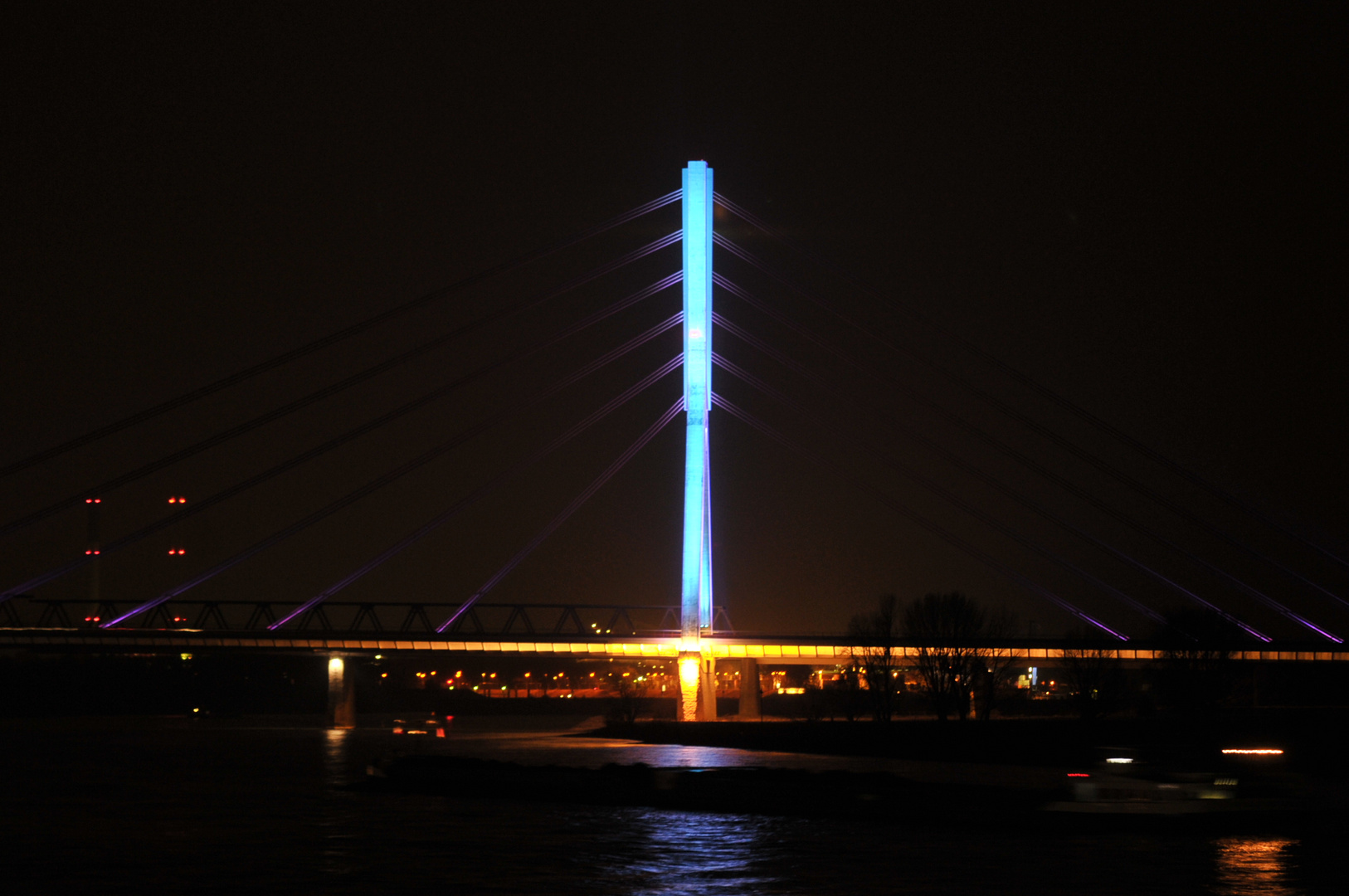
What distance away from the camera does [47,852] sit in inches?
997

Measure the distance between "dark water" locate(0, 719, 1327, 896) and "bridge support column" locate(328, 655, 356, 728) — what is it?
7213 cm

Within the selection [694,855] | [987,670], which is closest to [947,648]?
[987,670]

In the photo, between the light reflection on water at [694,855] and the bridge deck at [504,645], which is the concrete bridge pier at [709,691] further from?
the light reflection on water at [694,855]

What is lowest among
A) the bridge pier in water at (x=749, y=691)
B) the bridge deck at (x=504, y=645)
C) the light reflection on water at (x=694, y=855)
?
the light reflection on water at (x=694, y=855)

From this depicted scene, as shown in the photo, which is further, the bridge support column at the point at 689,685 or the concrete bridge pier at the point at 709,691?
the concrete bridge pier at the point at 709,691

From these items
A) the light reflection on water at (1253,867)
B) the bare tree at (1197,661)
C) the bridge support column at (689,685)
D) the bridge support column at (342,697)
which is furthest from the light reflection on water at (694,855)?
the bridge support column at (342,697)

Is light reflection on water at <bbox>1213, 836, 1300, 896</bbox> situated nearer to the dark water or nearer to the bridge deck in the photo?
the dark water

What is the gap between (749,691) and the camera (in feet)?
328

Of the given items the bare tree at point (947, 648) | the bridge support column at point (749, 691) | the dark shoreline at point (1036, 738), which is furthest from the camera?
the bridge support column at point (749, 691)

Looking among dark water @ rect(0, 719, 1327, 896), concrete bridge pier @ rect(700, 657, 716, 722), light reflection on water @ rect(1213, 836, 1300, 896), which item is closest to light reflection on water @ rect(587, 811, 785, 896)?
dark water @ rect(0, 719, 1327, 896)

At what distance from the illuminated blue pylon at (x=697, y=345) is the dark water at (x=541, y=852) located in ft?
89.7

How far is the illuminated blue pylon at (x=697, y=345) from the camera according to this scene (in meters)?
64.9

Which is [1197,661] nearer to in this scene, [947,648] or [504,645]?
[947,648]

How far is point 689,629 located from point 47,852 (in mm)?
48394
